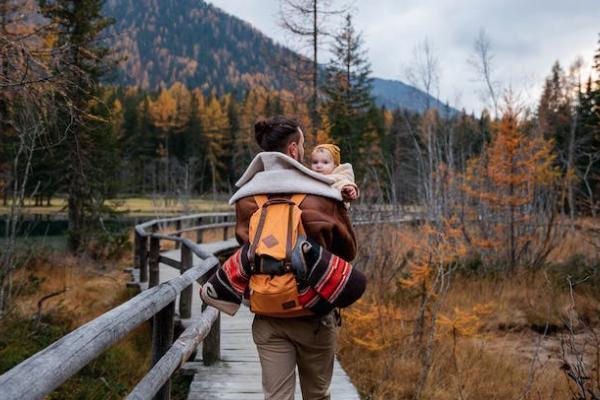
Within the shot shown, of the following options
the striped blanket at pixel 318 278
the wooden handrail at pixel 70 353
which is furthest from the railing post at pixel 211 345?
the striped blanket at pixel 318 278

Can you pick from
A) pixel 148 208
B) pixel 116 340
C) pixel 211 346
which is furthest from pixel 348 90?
pixel 116 340

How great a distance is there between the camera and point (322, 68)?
2073cm

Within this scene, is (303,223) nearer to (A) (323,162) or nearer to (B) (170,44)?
(A) (323,162)

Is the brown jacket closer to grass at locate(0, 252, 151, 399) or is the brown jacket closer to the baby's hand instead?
the baby's hand

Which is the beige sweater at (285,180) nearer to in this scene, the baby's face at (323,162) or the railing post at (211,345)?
the baby's face at (323,162)

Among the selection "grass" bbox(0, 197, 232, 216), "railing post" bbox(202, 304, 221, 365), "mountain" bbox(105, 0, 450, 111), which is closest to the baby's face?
"railing post" bbox(202, 304, 221, 365)

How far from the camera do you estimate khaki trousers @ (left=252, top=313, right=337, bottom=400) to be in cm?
236

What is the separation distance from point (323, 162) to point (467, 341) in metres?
4.83

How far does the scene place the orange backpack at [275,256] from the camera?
216cm

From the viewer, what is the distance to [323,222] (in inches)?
88.9

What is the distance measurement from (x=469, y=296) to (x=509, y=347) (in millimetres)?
1758

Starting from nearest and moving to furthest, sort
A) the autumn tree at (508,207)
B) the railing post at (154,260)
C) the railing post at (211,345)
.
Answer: the railing post at (211,345) < the railing post at (154,260) < the autumn tree at (508,207)

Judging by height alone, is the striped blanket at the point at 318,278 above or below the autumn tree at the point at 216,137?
below

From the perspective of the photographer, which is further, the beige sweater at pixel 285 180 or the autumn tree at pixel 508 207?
the autumn tree at pixel 508 207
